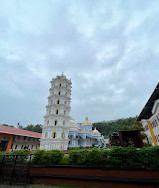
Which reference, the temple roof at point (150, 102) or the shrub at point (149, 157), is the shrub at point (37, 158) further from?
the temple roof at point (150, 102)

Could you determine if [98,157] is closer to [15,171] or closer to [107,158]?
[107,158]

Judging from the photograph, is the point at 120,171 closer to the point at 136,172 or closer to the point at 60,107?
the point at 136,172

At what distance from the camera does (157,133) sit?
55.1 ft

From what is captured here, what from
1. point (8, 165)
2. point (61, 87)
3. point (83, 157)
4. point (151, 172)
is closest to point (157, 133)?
point (151, 172)

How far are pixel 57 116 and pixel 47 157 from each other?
698 inches

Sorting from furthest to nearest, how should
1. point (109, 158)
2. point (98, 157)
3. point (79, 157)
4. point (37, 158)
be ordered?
point (37, 158) < point (79, 157) < point (98, 157) < point (109, 158)

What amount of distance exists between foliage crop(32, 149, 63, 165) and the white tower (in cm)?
1556

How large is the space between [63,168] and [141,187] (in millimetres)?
5067

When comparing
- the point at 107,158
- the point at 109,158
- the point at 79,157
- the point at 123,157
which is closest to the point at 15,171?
the point at 79,157

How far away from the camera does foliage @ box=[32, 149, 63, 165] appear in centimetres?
Answer: 883

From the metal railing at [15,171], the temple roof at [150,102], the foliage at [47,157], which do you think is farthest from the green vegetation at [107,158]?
the temple roof at [150,102]

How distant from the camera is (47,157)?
9055 millimetres

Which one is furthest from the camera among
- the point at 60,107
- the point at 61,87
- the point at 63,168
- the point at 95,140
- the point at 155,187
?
the point at 95,140

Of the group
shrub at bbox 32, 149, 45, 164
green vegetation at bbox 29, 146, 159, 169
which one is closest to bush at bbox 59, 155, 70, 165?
green vegetation at bbox 29, 146, 159, 169
